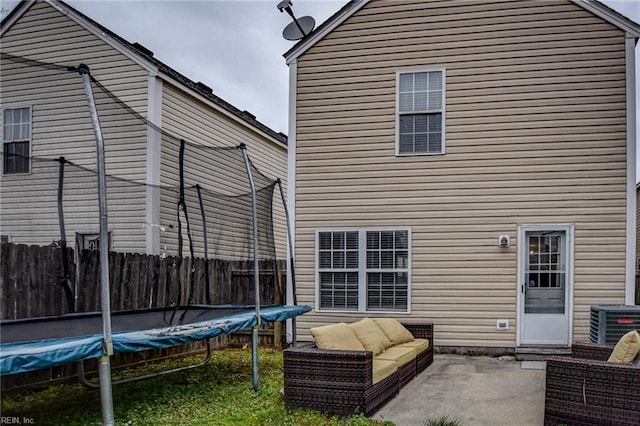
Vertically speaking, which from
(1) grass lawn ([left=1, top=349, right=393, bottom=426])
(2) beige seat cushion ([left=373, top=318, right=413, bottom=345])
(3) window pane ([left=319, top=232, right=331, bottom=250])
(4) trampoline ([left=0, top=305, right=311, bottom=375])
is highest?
(3) window pane ([left=319, top=232, right=331, bottom=250])

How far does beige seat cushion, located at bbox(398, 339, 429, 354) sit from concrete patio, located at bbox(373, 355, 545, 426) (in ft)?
0.94

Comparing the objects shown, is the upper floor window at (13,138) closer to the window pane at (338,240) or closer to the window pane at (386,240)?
the window pane at (338,240)

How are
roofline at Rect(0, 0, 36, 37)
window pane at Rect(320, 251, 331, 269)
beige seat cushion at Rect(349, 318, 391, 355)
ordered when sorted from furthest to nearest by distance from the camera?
roofline at Rect(0, 0, 36, 37) → window pane at Rect(320, 251, 331, 269) → beige seat cushion at Rect(349, 318, 391, 355)

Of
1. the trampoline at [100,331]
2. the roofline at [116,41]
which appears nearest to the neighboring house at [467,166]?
the trampoline at [100,331]

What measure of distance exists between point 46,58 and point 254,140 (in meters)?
4.64

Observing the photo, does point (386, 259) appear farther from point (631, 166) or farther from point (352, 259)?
point (631, 166)

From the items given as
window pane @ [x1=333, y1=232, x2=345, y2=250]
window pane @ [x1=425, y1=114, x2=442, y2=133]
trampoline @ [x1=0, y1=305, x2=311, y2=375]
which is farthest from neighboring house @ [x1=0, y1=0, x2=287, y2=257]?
window pane @ [x1=425, y1=114, x2=442, y2=133]

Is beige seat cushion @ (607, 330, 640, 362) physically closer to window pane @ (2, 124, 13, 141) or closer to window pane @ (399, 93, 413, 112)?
window pane @ (399, 93, 413, 112)

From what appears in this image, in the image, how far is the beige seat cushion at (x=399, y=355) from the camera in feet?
17.4

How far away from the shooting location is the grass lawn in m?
4.45

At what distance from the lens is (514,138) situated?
738 centimetres

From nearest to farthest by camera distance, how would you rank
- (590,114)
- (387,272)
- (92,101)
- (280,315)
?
(92,101), (280,315), (590,114), (387,272)

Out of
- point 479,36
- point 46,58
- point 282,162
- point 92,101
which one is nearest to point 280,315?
point 92,101

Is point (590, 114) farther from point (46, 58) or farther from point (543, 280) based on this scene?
point (46, 58)
